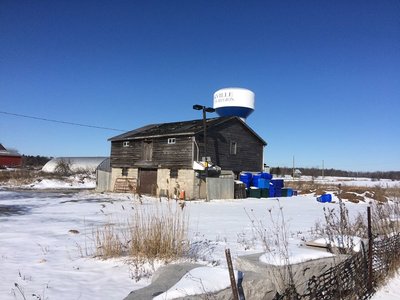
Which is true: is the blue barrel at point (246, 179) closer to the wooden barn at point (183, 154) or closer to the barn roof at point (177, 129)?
the wooden barn at point (183, 154)

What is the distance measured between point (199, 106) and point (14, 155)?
6121 centimetres

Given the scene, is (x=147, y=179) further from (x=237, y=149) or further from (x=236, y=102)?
(x=236, y=102)

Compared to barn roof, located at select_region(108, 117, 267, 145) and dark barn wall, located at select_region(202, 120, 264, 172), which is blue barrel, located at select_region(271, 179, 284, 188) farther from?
→ barn roof, located at select_region(108, 117, 267, 145)

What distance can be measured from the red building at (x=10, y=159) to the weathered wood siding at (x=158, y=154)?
49.0m

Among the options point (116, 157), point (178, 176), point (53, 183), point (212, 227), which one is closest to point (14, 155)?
point (53, 183)

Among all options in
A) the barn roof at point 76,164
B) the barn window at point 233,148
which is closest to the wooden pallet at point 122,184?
the barn window at point 233,148

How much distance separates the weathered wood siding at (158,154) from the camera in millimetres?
28109

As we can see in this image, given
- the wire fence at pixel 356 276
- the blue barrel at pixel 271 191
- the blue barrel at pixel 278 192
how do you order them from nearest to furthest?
the wire fence at pixel 356 276 < the blue barrel at pixel 271 191 < the blue barrel at pixel 278 192

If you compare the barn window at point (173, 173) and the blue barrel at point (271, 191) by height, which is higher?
the barn window at point (173, 173)

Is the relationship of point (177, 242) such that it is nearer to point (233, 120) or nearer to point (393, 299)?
point (393, 299)

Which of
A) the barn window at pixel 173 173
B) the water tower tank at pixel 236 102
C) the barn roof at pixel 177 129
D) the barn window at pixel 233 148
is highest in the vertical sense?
the water tower tank at pixel 236 102

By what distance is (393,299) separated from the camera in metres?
5.54

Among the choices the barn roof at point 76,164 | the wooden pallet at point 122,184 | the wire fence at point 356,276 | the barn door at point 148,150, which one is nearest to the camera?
the wire fence at point 356,276

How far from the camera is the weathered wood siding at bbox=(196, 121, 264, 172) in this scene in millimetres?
29469
